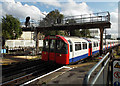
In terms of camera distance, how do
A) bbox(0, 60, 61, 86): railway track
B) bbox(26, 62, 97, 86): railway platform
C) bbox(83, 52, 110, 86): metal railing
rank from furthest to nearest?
1. bbox(0, 60, 61, 86): railway track
2. bbox(26, 62, 97, 86): railway platform
3. bbox(83, 52, 110, 86): metal railing

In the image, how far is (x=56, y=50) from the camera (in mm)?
9641

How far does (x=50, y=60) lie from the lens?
32.8ft

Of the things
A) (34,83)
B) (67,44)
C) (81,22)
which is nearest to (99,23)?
(81,22)

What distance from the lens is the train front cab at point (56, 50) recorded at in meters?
9.21

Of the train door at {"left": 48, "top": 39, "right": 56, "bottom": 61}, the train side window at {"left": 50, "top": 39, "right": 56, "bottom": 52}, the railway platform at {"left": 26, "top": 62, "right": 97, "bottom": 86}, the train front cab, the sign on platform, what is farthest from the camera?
the train side window at {"left": 50, "top": 39, "right": 56, "bottom": 52}

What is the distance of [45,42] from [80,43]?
371 cm

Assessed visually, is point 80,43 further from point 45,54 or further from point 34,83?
point 34,83

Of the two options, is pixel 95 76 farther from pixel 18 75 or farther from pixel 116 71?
pixel 18 75

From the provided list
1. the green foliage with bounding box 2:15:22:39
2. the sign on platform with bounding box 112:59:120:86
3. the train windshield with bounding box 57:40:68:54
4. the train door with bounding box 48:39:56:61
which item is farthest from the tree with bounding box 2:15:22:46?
the sign on platform with bounding box 112:59:120:86

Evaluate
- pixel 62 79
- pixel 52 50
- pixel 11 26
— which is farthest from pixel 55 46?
pixel 11 26

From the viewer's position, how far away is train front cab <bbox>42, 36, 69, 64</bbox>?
30.2 feet

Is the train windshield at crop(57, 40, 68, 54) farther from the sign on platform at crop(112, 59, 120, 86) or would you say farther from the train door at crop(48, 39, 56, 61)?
the sign on platform at crop(112, 59, 120, 86)

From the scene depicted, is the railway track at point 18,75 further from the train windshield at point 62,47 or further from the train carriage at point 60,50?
the train windshield at point 62,47

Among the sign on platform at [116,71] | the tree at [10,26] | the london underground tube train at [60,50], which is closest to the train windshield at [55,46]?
Result: the london underground tube train at [60,50]
